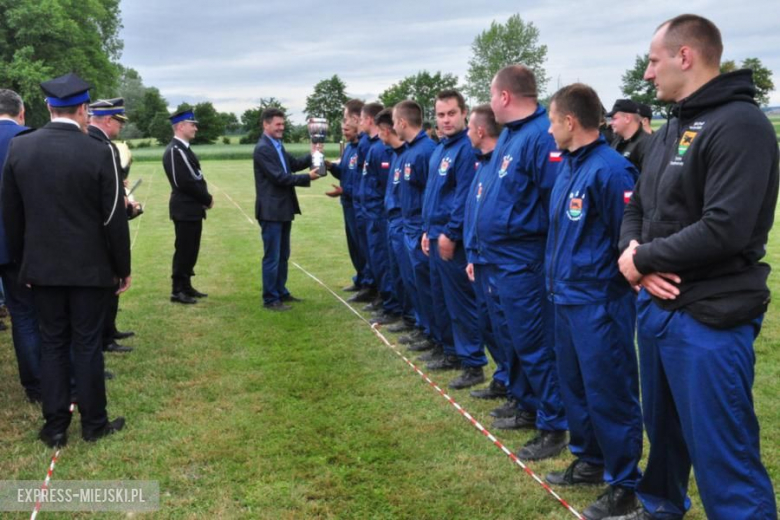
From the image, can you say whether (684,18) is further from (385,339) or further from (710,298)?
(385,339)

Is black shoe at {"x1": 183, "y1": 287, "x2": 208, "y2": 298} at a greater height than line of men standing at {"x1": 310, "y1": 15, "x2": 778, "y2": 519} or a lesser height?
lesser

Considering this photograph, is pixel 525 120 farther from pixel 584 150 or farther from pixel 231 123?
pixel 231 123

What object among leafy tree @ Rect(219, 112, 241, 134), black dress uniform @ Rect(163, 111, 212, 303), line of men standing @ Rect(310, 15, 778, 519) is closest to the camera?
line of men standing @ Rect(310, 15, 778, 519)

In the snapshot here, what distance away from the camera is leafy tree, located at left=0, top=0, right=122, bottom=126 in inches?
1711

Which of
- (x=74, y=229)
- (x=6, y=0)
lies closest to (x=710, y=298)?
(x=74, y=229)

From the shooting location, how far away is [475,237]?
4.78 metres

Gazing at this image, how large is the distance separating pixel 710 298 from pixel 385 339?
4.77 meters

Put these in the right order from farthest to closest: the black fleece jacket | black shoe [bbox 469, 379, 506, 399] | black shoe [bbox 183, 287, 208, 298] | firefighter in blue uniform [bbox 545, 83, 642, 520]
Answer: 1. black shoe [bbox 183, 287, 208, 298]
2. black shoe [bbox 469, 379, 506, 399]
3. firefighter in blue uniform [bbox 545, 83, 642, 520]
4. the black fleece jacket

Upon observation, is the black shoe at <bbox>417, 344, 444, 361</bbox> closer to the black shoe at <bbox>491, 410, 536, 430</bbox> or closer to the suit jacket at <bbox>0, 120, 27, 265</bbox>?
the black shoe at <bbox>491, 410, 536, 430</bbox>

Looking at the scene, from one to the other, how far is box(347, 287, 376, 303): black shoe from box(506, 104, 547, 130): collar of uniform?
4918mm

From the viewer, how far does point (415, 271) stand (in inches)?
261

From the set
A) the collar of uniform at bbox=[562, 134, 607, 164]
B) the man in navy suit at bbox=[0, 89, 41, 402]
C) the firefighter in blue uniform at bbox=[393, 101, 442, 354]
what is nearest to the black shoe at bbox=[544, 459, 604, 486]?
the collar of uniform at bbox=[562, 134, 607, 164]

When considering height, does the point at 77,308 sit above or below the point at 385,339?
above

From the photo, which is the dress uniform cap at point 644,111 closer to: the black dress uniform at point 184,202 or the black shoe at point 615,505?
the black dress uniform at point 184,202
